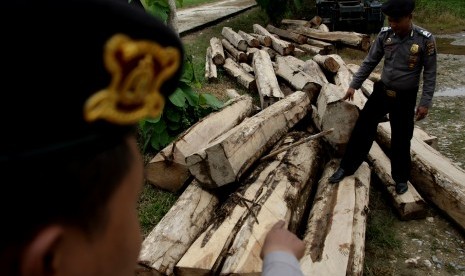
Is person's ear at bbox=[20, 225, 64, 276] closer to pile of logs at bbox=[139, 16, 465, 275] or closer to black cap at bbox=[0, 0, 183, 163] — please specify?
black cap at bbox=[0, 0, 183, 163]

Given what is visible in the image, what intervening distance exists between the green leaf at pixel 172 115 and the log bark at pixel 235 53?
16.1ft

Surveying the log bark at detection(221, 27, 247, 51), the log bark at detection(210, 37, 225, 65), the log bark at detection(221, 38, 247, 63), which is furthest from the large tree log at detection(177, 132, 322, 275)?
the log bark at detection(221, 27, 247, 51)

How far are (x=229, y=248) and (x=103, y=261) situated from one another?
2.22 m

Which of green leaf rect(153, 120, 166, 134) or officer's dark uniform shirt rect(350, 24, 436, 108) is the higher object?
officer's dark uniform shirt rect(350, 24, 436, 108)

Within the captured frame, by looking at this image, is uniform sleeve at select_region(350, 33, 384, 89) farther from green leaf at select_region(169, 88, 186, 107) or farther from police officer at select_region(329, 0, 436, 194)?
green leaf at select_region(169, 88, 186, 107)

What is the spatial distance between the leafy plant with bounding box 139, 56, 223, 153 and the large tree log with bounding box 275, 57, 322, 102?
116 centimetres

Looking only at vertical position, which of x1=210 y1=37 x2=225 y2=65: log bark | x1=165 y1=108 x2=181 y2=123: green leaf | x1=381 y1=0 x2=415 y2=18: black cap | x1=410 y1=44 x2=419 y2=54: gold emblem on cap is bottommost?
x1=210 y1=37 x2=225 y2=65: log bark

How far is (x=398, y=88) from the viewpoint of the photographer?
390 centimetres

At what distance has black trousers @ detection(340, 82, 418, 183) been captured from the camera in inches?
155

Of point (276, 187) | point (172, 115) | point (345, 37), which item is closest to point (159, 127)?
point (172, 115)

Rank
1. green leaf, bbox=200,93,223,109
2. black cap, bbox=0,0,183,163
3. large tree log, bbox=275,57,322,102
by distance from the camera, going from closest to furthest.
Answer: black cap, bbox=0,0,183,163 → green leaf, bbox=200,93,223,109 → large tree log, bbox=275,57,322,102

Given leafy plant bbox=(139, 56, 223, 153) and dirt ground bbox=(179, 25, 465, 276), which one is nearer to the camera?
dirt ground bbox=(179, 25, 465, 276)

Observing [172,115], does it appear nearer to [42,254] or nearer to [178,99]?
[178,99]

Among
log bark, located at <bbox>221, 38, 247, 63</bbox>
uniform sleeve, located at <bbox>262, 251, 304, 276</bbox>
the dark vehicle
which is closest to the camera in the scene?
uniform sleeve, located at <bbox>262, 251, 304, 276</bbox>
